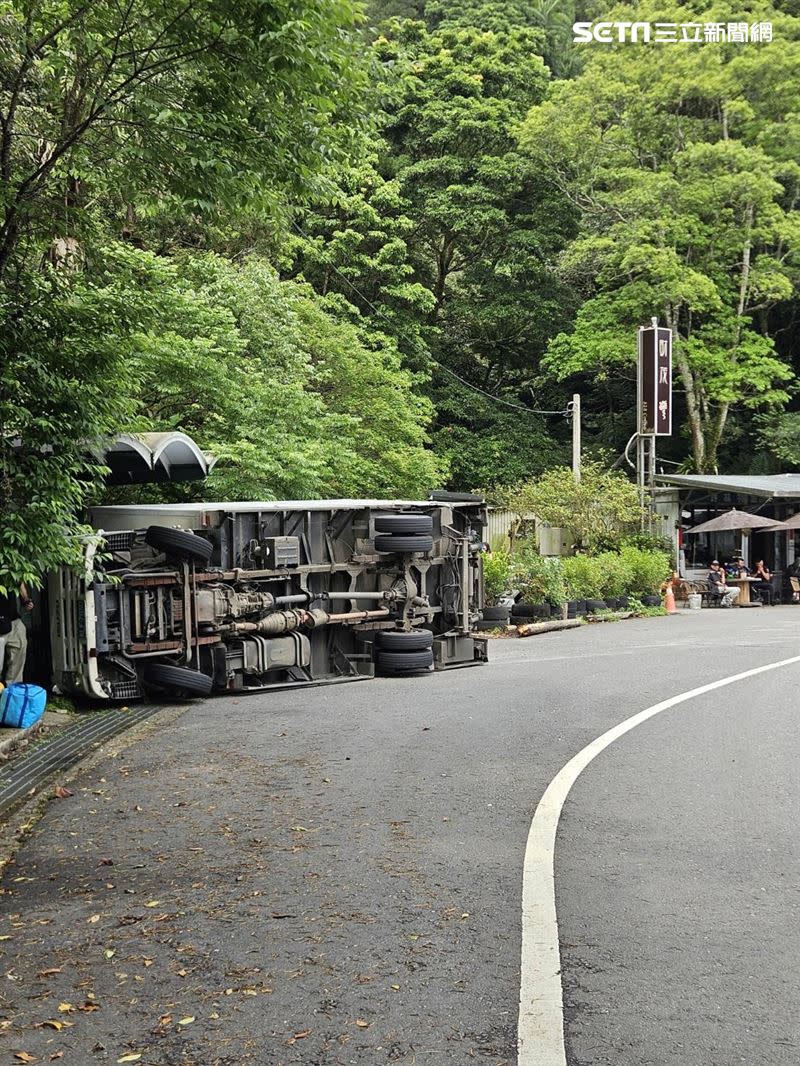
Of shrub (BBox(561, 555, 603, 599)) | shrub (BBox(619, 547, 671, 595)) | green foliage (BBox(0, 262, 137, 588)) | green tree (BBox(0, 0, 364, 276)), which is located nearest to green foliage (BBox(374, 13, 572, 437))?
shrub (BBox(619, 547, 671, 595))

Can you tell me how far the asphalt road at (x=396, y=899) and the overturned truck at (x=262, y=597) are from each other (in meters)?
2.11

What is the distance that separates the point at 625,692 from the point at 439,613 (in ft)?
13.0

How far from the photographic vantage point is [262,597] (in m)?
13.8

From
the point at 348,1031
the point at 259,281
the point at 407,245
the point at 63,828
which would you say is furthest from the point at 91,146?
the point at 407,245

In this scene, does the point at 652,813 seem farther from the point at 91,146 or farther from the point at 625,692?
the point at 91,146

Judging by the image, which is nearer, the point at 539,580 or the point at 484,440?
the point at 539,580

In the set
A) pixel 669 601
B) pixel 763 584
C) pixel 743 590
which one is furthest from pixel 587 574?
pixel 763 584

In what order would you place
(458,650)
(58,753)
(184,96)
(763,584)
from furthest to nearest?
(763,584)
(458,650)
(58,753)
(184,96)

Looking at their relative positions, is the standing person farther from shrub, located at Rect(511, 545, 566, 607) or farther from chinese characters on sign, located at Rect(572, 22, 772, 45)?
chinese characters on sign, located at Rect(572, 22, 772, 45)

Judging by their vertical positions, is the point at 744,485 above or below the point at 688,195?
below

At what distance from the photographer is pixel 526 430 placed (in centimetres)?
4075

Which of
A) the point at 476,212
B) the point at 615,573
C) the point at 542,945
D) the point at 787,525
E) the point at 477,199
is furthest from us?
the point at 477,199

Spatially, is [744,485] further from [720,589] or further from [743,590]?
[720,589]

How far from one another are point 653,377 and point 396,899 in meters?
30.3
